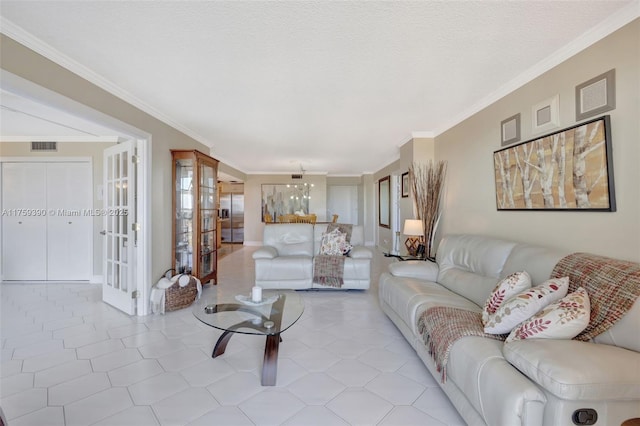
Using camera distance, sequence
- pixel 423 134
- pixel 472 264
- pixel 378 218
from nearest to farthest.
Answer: pixel 472 264
pixel 423 134
pixel 378 218

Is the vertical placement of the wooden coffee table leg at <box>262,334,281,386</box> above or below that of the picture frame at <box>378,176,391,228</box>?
below

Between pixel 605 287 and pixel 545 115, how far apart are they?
1450 mm

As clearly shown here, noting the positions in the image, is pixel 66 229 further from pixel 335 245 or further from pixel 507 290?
pixel 507 290

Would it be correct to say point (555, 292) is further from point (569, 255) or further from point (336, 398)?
point (336, 398)

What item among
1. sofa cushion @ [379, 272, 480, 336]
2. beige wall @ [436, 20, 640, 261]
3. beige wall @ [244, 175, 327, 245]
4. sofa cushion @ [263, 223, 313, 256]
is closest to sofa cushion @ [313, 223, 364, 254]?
sofa cushion @ [263, 223, 313, 256]

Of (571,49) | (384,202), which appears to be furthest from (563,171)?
(384,202)

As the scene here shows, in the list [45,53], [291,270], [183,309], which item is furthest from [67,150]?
[291,270]

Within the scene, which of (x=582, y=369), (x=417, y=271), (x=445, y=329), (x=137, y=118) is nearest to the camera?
(x=582, y=369)

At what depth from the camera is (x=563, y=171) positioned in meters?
2.02

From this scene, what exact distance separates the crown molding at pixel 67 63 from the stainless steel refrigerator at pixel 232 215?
21.0ft

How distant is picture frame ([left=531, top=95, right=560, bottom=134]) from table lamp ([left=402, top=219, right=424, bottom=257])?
5.60ft

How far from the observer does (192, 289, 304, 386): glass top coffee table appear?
6.26 feet

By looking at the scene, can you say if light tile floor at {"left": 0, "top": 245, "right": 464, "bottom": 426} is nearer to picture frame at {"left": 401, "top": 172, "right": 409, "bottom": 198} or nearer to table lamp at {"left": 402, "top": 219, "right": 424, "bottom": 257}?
→ table lamp at {"left": 402, "top": 219, "right": 424, "bottom": 257}

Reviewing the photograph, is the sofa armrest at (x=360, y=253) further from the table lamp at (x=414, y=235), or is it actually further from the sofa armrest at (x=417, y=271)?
the sofa armrest at (x=417, y=271)
